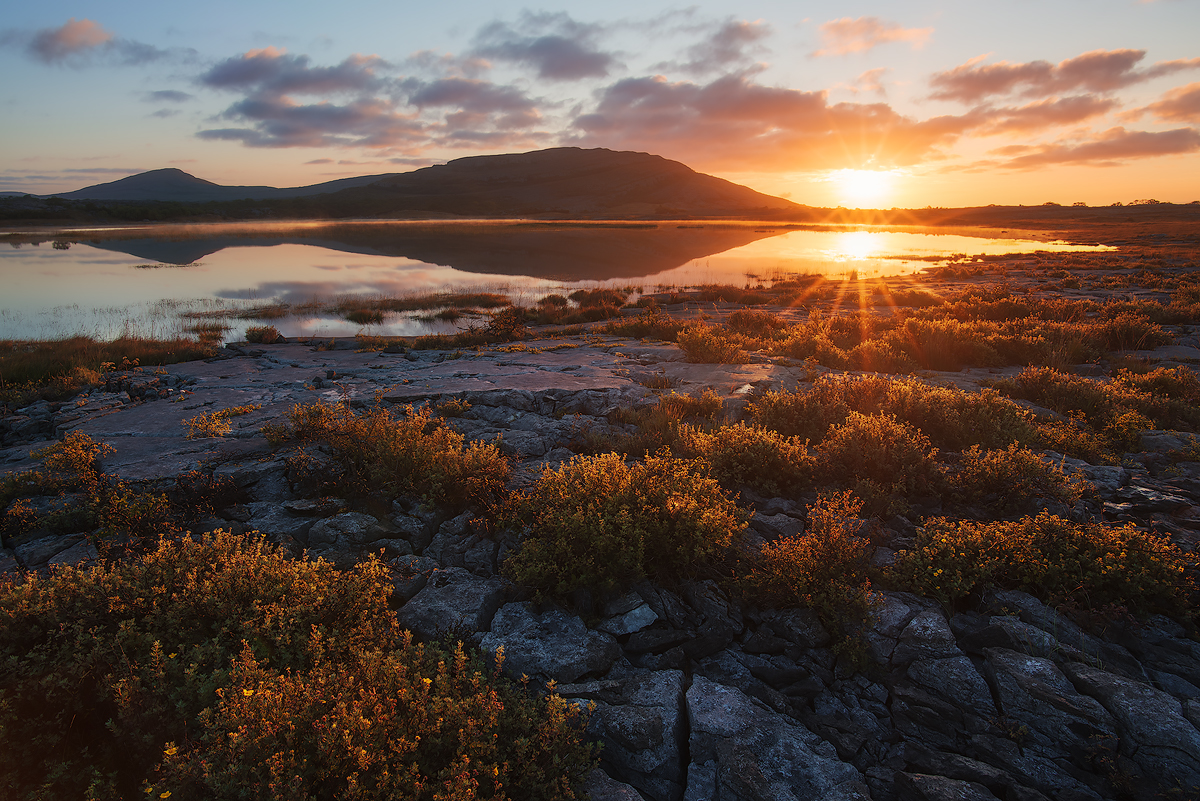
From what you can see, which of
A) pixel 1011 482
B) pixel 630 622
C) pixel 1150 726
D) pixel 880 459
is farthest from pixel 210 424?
pixel 1011 482

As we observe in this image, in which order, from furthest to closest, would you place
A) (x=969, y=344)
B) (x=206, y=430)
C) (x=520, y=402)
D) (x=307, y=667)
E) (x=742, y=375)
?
(x=969, y=344), (x=742, y=375), (x=520, y=402), (x=206, y=430), (x=307, y=667)

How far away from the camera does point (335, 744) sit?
2.76 meters

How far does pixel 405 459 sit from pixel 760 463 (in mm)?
4151

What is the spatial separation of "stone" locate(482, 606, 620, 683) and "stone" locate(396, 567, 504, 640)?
0.14m

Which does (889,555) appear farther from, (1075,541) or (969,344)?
(969,344)

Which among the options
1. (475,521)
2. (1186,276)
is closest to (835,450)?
(475,521)

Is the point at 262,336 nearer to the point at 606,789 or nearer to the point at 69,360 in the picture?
the point at 69,360

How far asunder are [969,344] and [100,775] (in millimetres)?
15457

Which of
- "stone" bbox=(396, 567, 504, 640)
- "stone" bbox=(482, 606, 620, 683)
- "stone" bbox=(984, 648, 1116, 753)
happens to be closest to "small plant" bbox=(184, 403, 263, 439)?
"stone" bbox=(396, 567, 504, 640)

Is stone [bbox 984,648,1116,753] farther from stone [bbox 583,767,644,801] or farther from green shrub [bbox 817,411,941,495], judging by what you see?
stone [bbox 583,767,644,801]

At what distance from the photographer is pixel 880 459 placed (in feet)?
20.7

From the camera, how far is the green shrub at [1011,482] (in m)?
5.70

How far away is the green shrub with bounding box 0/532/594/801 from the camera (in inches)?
109

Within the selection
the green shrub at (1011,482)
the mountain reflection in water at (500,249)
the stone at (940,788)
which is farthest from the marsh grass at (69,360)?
the mountain reflection in water at (500,249)
